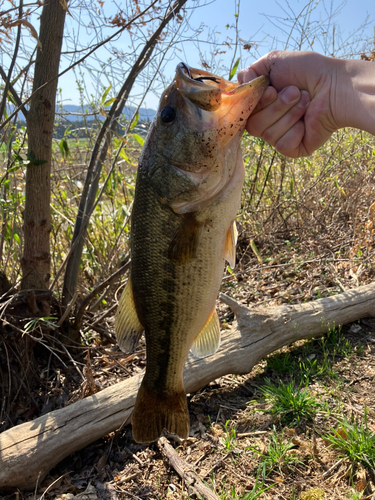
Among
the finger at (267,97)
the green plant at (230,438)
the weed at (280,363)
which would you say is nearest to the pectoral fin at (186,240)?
the finger at (267,97)

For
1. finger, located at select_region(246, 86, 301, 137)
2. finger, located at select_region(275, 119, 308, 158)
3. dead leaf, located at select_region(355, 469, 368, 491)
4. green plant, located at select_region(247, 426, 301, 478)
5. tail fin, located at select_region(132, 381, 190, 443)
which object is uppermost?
finger, located at select_region(246, 86, 301, 137)

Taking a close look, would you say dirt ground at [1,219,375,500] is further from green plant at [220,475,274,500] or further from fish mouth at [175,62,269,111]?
fish mouth at [175,62,269,111]

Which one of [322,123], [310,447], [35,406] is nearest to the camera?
[322,123]

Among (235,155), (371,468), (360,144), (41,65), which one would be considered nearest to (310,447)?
(371,468)

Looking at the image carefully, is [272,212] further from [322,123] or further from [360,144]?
[322,123]

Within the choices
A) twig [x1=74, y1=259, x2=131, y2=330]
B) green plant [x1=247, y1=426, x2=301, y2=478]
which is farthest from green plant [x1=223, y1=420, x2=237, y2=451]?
twig [x1=74, y1=259, x2=131, y2=330]

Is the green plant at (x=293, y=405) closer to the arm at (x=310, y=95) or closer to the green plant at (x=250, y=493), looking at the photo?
the green plant at (x=250, y=493)
